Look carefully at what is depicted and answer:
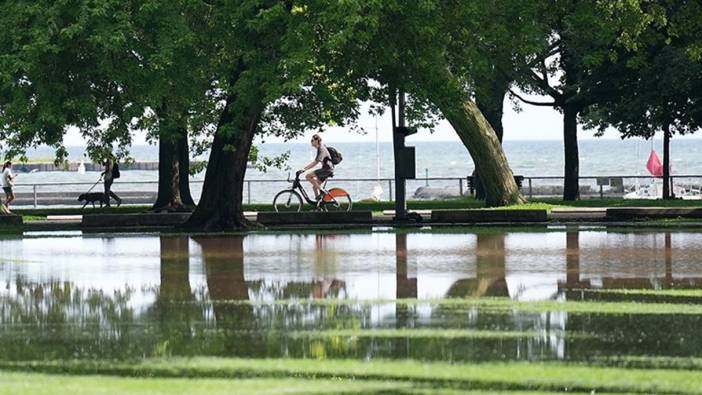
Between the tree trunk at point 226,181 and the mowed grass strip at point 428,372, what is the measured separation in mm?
21054

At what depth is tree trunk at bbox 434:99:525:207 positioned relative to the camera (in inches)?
1699

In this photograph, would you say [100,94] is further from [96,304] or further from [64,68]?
[96,304]

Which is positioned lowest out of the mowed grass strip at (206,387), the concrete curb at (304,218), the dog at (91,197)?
the mowed grass strip at (206,387)

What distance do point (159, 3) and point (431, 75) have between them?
5.46 metres

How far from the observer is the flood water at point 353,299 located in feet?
43.4

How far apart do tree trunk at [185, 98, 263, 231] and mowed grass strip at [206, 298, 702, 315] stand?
1629 cm

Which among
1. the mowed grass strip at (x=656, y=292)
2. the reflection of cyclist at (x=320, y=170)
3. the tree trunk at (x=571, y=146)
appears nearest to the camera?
the mowed grass strip at (x=656, y=292)

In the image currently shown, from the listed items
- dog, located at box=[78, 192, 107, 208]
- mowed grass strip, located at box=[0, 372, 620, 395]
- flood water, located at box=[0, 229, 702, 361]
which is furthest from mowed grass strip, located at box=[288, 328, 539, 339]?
dog, located at box=[78, 192, 107, 208]

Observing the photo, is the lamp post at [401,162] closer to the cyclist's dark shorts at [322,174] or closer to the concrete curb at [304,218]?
the concrete curb at [304,218]

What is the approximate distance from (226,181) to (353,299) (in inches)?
663

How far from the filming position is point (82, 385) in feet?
36.6

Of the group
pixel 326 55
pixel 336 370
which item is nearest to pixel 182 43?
pixel 326 55

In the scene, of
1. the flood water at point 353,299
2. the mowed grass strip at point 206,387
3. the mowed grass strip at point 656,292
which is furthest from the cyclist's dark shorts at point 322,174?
the mowed grass strip at point 206,387

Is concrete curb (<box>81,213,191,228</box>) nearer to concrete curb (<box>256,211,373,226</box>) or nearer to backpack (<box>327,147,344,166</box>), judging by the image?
concrete curb (<box>256,211,373,226</box>)
